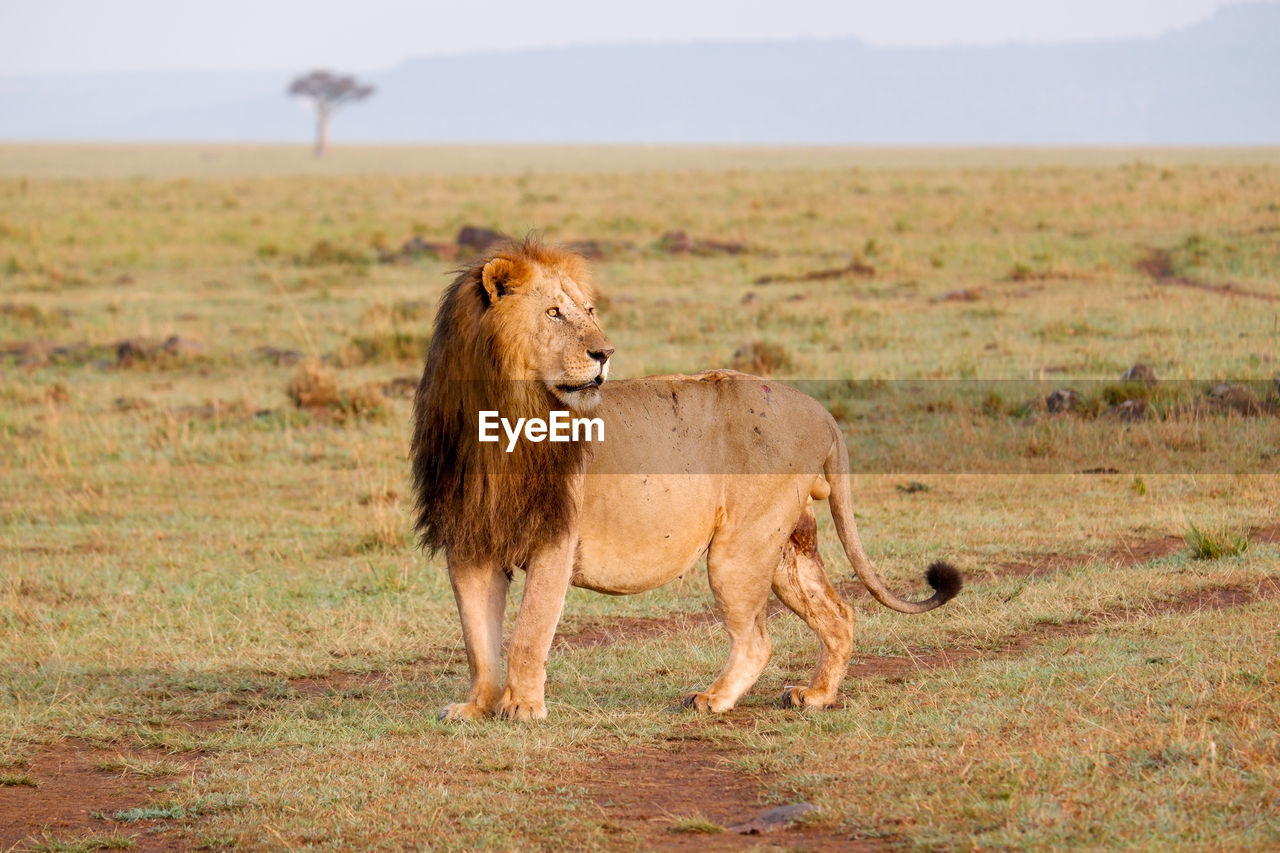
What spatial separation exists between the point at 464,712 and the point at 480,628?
32 centimetres

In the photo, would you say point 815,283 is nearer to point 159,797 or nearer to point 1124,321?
point 1124,321

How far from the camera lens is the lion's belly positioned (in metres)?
5.60

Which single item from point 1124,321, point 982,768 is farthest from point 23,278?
point 982,768

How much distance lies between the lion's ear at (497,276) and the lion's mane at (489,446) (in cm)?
2

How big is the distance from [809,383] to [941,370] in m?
1.24

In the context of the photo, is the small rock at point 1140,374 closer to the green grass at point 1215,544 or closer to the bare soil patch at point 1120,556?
the bare soil patch at point 1120,556

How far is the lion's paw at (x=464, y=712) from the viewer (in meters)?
5.58

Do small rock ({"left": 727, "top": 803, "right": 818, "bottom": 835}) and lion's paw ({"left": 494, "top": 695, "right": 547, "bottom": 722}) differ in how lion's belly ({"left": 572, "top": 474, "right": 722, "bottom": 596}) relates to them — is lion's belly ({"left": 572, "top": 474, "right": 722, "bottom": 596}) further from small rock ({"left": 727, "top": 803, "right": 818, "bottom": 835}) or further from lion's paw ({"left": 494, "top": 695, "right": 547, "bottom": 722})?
small rock ({"left": 727, "top": 803, "right": 818, "bottom": 835})

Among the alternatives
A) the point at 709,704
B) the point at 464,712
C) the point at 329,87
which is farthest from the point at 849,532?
the point at 329,87

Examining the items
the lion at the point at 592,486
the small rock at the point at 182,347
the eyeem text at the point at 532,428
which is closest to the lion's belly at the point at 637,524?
the lion at the point at 592,486

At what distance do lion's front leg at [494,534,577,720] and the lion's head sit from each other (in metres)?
0.08

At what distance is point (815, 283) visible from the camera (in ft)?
69.1

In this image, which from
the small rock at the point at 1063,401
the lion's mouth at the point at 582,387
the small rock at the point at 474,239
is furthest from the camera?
the small rock at the point at 474,239

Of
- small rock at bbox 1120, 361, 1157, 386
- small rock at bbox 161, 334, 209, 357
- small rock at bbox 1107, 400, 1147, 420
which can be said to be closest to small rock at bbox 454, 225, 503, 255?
small rock at bbox 161, 334, 209, 357
